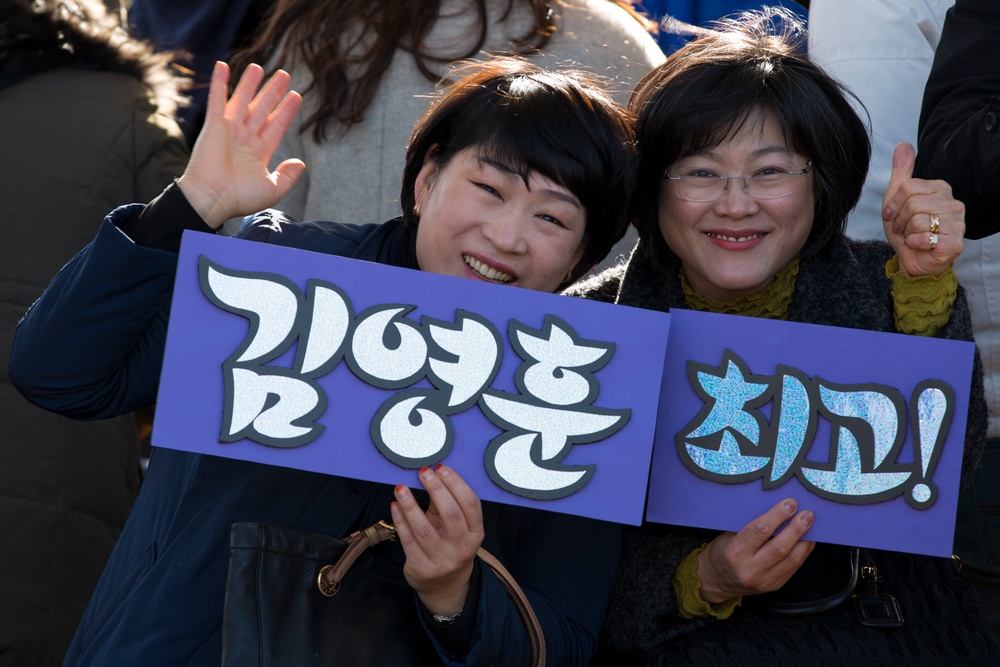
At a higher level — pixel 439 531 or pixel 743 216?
pixel 743 216

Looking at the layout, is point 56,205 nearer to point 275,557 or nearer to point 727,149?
point 275,557

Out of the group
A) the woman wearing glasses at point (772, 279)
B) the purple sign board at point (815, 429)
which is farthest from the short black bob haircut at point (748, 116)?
the purple sign board at point (815, 429)

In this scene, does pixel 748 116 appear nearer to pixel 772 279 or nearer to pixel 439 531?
pixel 772 279

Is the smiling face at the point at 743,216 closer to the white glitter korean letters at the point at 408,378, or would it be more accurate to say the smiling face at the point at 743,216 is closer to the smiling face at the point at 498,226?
the smiling face at the point at 498,226

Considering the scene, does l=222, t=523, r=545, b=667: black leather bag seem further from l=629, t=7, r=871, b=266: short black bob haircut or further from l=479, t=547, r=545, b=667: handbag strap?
l=629, t=7, r=871, b=266: short black bob haircut

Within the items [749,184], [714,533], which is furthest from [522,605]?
[749,184]

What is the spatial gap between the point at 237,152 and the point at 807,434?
1.08 m

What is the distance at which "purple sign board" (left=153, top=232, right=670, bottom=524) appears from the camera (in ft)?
5.72

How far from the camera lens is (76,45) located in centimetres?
274

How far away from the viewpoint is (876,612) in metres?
1.96

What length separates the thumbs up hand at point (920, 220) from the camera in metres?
2.02

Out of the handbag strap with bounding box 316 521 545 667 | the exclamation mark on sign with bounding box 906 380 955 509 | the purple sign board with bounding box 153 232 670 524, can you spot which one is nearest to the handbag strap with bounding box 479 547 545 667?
the handbag strap with bounding box 316 521 545 667

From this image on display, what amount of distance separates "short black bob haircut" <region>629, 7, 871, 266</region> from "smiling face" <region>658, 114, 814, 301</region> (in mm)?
23

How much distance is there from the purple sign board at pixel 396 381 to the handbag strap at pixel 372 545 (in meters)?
0.09
